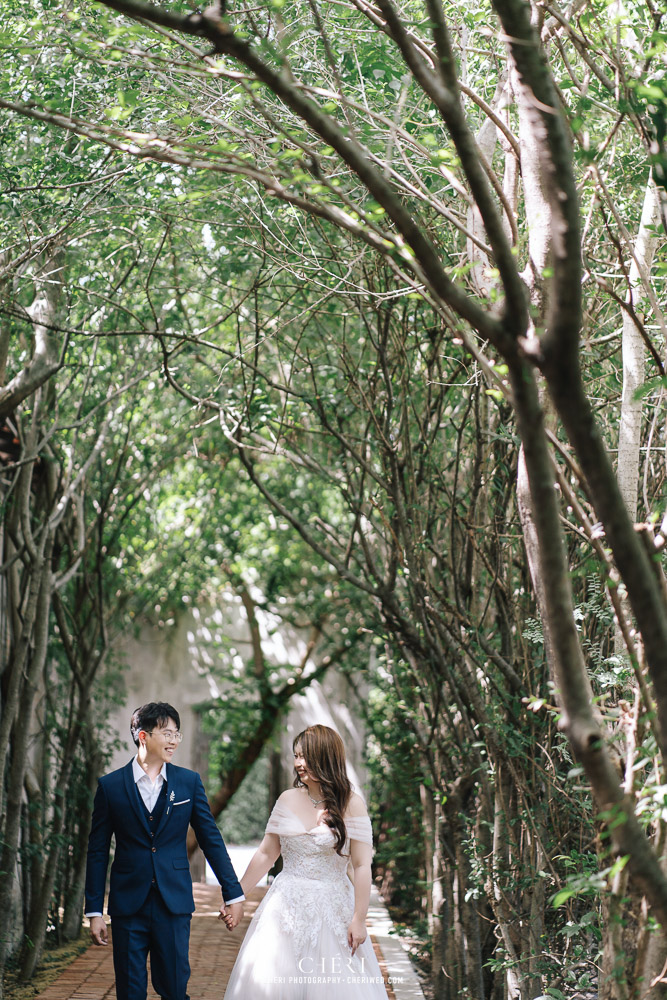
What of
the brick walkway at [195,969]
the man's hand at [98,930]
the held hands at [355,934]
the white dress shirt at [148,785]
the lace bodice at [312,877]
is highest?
the white dress shirt at [148,785]

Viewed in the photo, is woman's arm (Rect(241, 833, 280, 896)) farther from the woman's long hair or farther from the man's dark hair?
the man's dark hair

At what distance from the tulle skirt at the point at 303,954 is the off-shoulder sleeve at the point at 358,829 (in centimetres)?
22

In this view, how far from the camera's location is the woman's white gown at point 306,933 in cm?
395

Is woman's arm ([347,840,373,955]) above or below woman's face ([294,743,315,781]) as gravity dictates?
below

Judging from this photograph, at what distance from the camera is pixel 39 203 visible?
5031 mm

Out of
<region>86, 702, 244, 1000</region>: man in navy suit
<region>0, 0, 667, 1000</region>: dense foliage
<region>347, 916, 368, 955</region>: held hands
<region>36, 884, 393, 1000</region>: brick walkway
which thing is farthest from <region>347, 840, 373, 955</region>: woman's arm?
<region>36, 884, 393, 1000</region>: brick walkway

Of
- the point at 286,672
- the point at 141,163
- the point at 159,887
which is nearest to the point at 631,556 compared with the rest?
the point at 159,887

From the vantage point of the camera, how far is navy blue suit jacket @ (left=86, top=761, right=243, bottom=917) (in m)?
4.12

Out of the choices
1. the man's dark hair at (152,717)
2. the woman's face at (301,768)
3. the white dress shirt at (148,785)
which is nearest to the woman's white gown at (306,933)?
the woman's face at (301,768)

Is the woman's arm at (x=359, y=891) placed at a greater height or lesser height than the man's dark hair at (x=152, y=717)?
A: lesser

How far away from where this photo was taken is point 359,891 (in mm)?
4172

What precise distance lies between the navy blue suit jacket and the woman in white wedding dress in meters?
0.24

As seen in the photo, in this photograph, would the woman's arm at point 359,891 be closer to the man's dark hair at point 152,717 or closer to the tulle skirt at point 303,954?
the tulle skirt at point 303,954

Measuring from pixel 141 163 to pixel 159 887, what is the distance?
3339 mm
